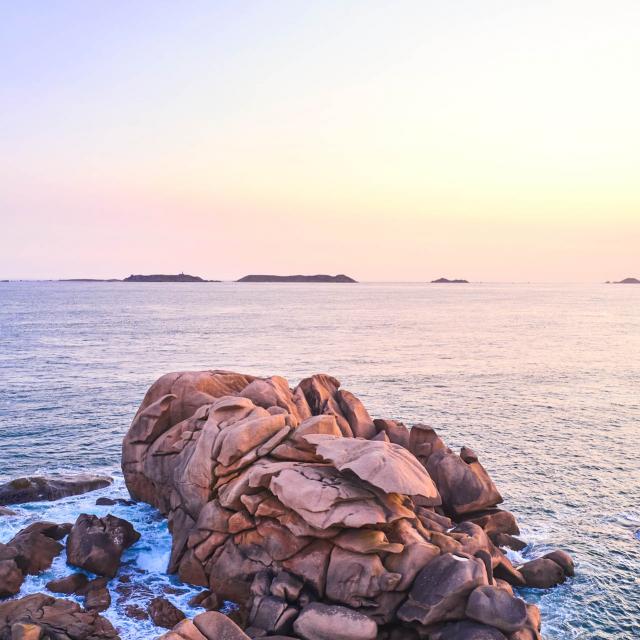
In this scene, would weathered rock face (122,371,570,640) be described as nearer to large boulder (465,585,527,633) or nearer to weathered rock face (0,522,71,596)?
large boulder (465,585,527,633)

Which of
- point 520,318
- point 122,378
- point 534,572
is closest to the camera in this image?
point 534,572

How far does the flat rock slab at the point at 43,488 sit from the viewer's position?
107ft

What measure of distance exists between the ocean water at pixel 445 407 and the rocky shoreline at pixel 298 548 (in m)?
1.17

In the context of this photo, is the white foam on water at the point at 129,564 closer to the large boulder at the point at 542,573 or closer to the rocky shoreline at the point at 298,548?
the rocky shoreline at the point at 298,548

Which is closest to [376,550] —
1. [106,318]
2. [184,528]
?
[184,528]


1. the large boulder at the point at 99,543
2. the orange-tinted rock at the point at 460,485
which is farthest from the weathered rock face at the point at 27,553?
the orange-tinted rock at the point at 460,485

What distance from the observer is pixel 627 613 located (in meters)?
23.8

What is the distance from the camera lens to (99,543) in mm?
26062

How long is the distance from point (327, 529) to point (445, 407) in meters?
33.5

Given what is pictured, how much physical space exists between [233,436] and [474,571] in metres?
11.8

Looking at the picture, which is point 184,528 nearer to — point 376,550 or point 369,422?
point 376,550

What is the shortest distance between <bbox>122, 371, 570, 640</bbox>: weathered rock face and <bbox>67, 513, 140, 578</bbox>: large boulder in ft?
7.61

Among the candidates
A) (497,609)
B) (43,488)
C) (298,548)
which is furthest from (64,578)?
(497,609)

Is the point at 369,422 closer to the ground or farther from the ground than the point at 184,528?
farther from the ground
